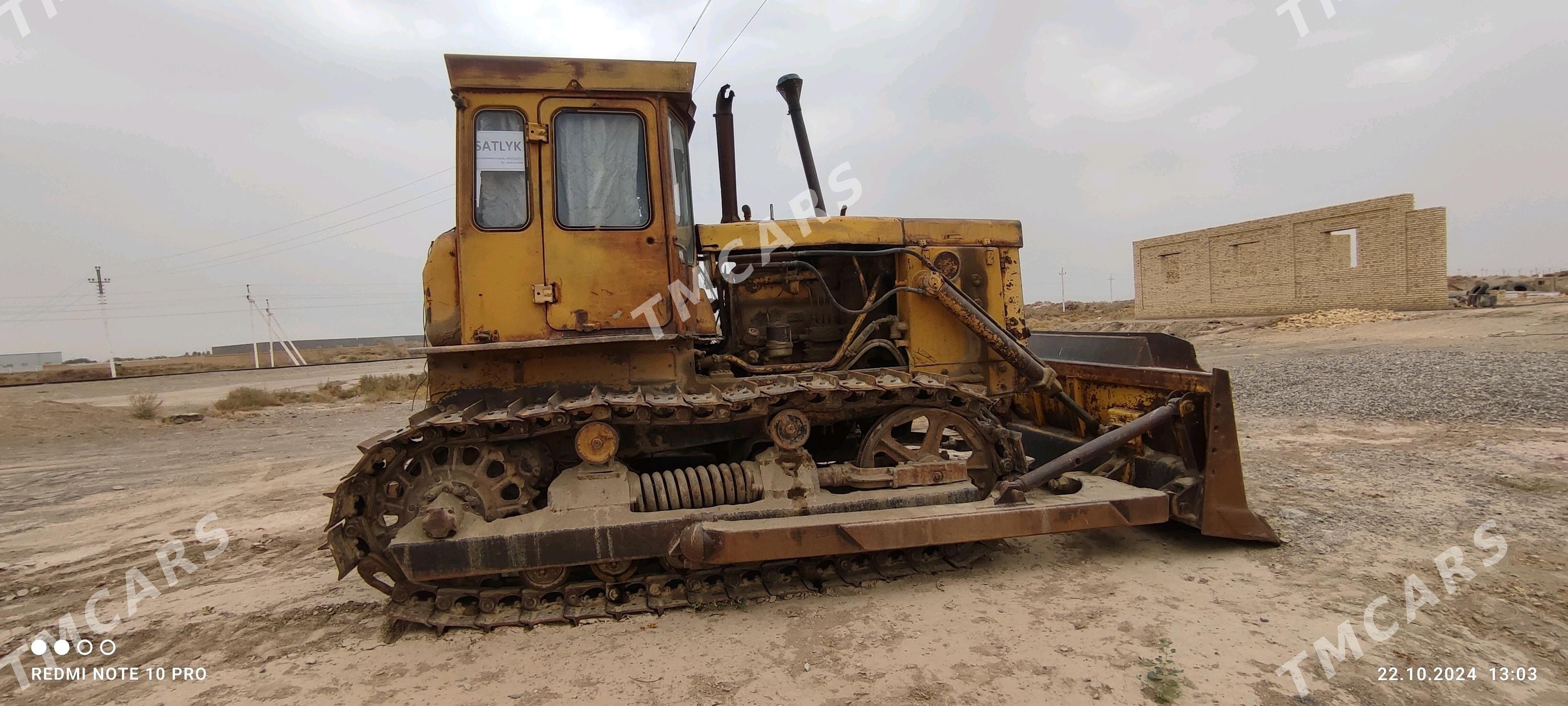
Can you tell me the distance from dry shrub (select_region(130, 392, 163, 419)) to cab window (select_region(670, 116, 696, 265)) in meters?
17.1

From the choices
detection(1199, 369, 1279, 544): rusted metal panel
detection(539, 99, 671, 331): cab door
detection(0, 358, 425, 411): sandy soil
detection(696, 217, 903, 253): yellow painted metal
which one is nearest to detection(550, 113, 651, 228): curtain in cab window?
detection(539, 99, 671, 331): cab door

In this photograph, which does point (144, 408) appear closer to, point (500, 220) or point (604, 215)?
point (500, 220)

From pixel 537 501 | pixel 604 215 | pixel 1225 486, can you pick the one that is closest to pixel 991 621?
pixel 1225 486

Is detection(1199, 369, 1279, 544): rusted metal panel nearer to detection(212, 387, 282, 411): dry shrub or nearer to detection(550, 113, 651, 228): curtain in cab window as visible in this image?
detection(550, 113, 651, 228): curtain in cab window

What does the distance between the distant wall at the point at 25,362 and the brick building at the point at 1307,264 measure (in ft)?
271

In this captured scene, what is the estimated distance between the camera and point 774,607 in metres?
3.60

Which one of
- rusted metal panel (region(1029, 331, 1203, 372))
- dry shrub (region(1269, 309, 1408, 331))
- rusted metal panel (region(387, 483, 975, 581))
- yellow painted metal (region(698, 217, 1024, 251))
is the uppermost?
yellow painted metal (region(698, 217, 1024, 251))

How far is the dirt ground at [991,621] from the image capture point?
2777 mm

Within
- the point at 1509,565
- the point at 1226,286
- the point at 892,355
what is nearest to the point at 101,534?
the point at 892,355

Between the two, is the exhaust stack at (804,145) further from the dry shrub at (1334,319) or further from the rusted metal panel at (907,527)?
the dry shrub at (1334,319)

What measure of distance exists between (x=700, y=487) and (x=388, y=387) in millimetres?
19971

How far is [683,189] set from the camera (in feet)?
14.0

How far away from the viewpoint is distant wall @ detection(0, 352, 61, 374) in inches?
2384

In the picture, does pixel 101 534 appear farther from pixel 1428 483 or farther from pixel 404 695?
pixel 1428 483
